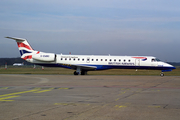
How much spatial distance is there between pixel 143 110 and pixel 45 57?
27837mm

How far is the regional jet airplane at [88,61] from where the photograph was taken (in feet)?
110

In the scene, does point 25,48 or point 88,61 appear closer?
point 88,61

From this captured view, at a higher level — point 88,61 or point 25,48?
point 25,48

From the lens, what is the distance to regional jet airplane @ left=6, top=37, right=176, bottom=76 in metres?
33.5

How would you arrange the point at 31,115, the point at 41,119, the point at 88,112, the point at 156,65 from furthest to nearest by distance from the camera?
the point at 156,65 → the point at 88,112 → the point at 31,115 → the point at 41,119

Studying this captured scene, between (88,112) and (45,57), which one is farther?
(45,57)

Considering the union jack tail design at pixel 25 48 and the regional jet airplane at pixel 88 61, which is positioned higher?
the union jack tail design at pixel 25 48

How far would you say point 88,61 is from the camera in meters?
34.6

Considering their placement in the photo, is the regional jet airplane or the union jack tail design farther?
the union jack tail design

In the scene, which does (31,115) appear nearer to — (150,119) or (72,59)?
(150,119)

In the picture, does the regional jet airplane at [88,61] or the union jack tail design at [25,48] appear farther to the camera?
the union jack tail design at [25,48]

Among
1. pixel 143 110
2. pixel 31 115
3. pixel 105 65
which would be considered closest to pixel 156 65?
pixel 105 65

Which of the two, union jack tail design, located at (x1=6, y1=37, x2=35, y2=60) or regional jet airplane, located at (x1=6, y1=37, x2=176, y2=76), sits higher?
union jack tail design, located at (x1=6, y1=37, x2=35, y2=60)

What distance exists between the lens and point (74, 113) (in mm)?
7664
